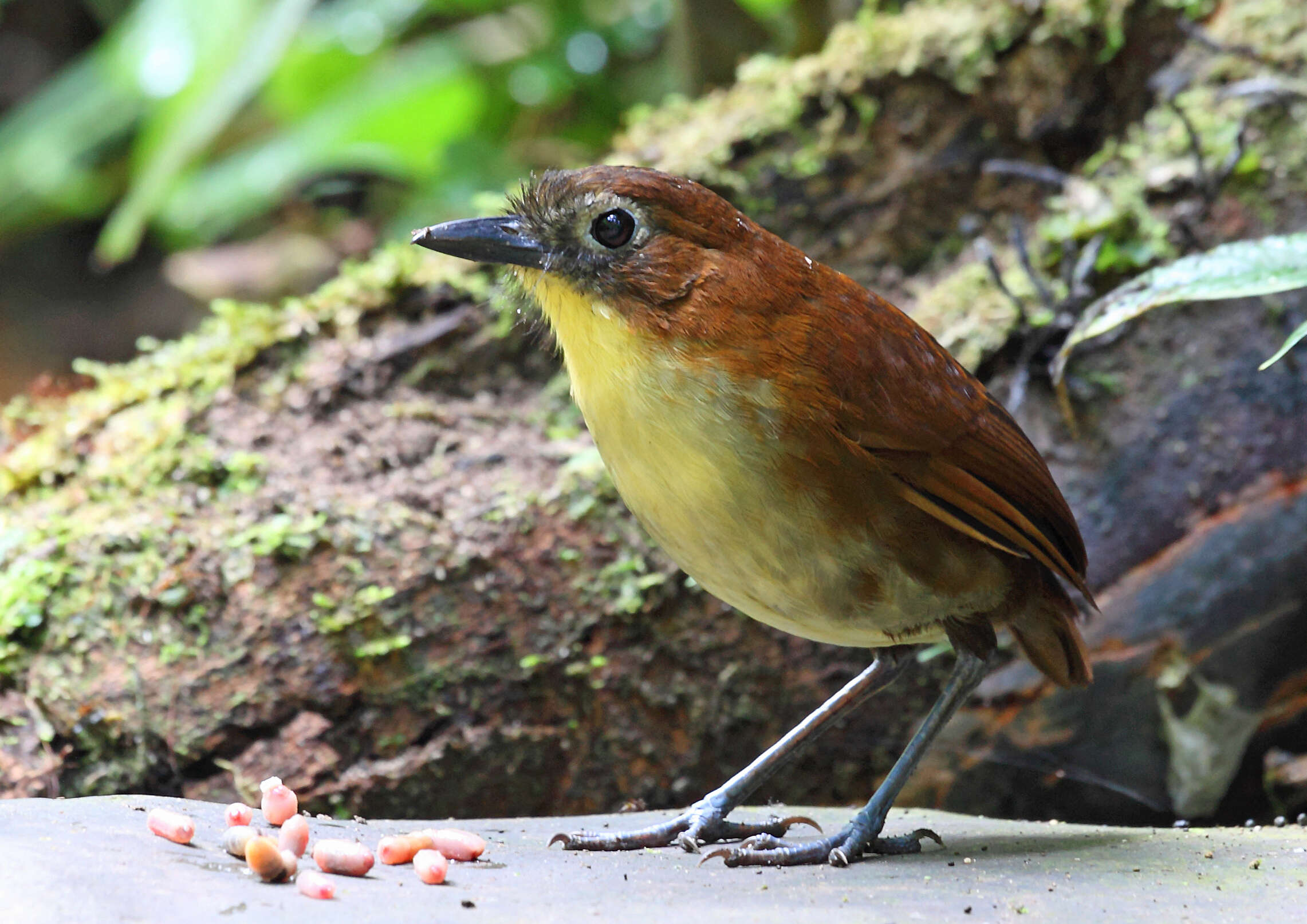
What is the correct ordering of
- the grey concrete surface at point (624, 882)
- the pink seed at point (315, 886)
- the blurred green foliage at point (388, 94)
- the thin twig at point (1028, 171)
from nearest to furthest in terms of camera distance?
the grey concrete surface at point (624, 882)
the pink seed at point (315, 886)
the thin twig at point (1028, 171)
the blurred green foliage at point (388, 94)

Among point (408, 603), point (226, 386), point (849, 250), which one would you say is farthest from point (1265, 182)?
point (226, 386)

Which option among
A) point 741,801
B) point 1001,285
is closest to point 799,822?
point 741,801

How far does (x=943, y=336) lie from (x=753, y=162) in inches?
45.3

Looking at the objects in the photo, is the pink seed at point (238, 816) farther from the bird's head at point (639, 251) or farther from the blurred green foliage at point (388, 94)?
the blurred green foliage at point (388, 94)

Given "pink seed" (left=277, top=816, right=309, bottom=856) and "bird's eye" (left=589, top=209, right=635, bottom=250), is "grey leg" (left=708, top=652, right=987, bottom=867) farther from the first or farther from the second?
"bird's eye" (left=589, top=209, right=635, bottom=250)

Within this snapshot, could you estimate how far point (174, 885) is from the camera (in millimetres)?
1603

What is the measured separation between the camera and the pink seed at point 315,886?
1.65 m

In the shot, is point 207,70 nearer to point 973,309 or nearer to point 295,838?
point 973,309

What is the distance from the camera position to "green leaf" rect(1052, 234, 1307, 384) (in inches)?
109

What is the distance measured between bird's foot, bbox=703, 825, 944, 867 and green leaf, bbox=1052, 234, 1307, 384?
4.49 ft

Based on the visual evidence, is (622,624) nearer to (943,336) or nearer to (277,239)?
(943,336)

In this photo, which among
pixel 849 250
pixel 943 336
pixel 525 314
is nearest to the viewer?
pixel 525 314

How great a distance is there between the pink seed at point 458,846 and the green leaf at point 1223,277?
195 centimetres

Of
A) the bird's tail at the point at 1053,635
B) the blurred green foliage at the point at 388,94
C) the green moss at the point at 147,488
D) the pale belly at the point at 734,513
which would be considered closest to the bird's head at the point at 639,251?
the pale belly at the point at 734,513
